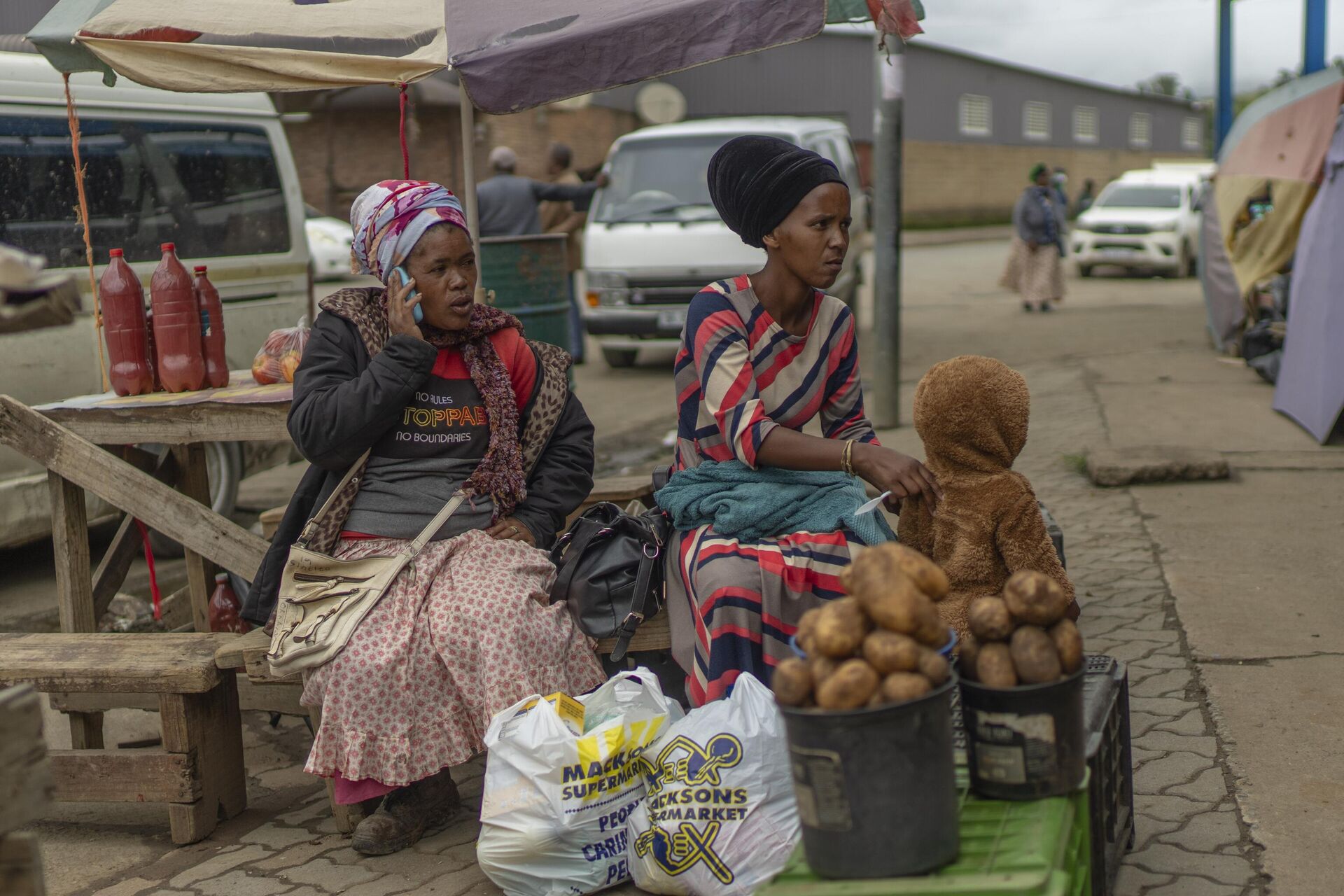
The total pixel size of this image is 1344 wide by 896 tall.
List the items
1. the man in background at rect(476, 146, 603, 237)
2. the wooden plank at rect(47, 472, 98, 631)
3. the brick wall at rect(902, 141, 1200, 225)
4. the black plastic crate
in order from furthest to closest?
the brick wall at rect(902, 141, 1200, 225) < the man in background at rect(476, 146, 603, 237) < the wooden plank at rect(47, 472, 98, 631) < the black plastic crate

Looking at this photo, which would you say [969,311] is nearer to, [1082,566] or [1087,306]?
[1087,306]

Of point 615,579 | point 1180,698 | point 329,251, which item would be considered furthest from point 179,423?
point 329,251

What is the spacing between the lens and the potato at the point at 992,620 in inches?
89.6

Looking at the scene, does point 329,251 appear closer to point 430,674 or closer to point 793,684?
point 430,674

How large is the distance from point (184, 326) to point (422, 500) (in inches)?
54.6

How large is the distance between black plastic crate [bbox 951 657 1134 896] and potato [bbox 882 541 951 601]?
9.5 inches

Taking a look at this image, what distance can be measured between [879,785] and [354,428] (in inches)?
66.0

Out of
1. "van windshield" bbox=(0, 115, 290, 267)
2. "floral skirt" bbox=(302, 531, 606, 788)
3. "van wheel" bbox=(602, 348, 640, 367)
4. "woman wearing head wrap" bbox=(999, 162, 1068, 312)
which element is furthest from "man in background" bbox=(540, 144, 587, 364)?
"floral skirt" bbox=(302, 531, 606, 788)

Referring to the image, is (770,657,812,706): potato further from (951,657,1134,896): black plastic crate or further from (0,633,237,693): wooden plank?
(0,633,237,693): wooden plank

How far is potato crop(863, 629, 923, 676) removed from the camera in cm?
210

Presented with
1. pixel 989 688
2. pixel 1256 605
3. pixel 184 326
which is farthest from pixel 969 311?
pixel 989 688

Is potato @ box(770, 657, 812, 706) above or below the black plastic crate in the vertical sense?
above

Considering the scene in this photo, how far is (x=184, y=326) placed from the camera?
4.22 metres

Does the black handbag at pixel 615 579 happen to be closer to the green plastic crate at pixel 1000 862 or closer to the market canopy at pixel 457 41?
the green plastic crate at pixel 1000 862
